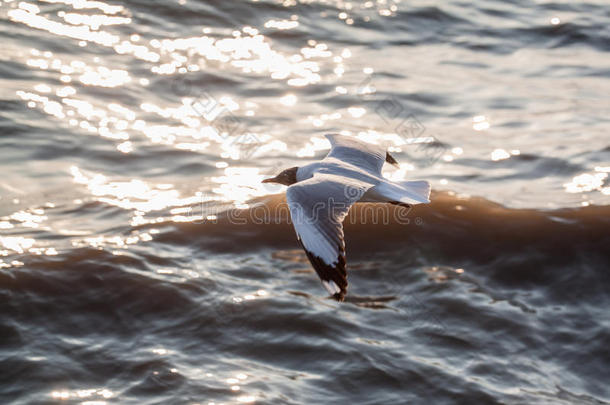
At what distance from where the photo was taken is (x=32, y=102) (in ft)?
28.4

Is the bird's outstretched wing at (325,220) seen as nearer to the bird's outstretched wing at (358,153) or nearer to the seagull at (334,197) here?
the seagull at (334,197)

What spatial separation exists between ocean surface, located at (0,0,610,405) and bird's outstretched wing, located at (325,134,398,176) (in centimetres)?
100

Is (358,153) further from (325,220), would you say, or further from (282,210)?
(282,210)

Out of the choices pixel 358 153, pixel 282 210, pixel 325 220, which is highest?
pixel 358 153

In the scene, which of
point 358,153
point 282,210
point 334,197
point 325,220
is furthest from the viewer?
A: point 282,210

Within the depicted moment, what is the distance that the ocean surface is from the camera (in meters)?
5.31

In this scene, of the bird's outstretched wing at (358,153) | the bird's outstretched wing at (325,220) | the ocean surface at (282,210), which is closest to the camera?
the bird's outstretched wing at (325,220)

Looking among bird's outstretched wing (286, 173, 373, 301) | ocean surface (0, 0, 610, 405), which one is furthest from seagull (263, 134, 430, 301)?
ocean surface (0, 0, 610, 405)

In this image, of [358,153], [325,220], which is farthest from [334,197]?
[358,153]

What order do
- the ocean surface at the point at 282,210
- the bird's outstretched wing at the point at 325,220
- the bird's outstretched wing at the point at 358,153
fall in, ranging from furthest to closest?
the bird's outstretched wing at the point at 358,153 < the ocean surface at the point at 282,210 < the bird's outstretched wing at the point at 325,220

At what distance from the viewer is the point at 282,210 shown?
746cm

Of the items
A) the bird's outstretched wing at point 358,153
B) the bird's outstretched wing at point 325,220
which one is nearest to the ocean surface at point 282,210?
the bird's outstretched wing at point 358,153

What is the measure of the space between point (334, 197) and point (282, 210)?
2.85 metres

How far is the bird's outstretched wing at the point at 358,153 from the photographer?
5.78 metres
